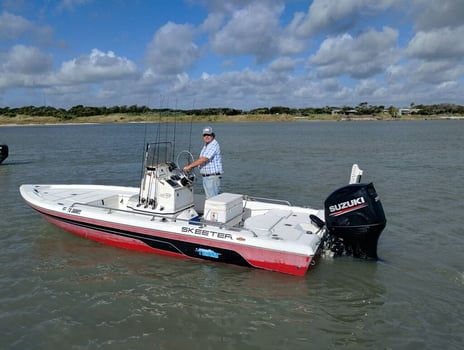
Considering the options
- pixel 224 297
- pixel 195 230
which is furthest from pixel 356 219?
pixel 195 230

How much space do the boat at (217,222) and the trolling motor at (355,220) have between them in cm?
2

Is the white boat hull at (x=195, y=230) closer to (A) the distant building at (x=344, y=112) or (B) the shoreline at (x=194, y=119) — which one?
(B) the shoreline at (x=194, y=119)

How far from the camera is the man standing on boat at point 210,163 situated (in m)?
7.64

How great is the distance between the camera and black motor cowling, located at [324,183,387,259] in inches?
243

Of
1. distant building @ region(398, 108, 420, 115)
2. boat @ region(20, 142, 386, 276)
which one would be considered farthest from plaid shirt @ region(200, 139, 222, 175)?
distant building @ region(398, 108, 420, 115)

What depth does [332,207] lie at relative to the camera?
6.50 metres

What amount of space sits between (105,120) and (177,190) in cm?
10780

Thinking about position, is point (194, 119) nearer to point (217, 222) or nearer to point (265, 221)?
point (265, 221)

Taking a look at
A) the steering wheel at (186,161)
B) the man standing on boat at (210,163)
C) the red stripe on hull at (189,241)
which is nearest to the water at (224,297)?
the red stripe on hull at (189,241)

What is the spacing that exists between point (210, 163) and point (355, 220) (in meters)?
2.94

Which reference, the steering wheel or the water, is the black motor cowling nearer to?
the water

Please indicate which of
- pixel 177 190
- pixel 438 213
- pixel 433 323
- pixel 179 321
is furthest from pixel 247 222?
pixel 438 213

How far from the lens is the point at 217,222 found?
6.88 metres

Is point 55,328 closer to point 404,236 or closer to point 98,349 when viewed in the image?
point 98,349
